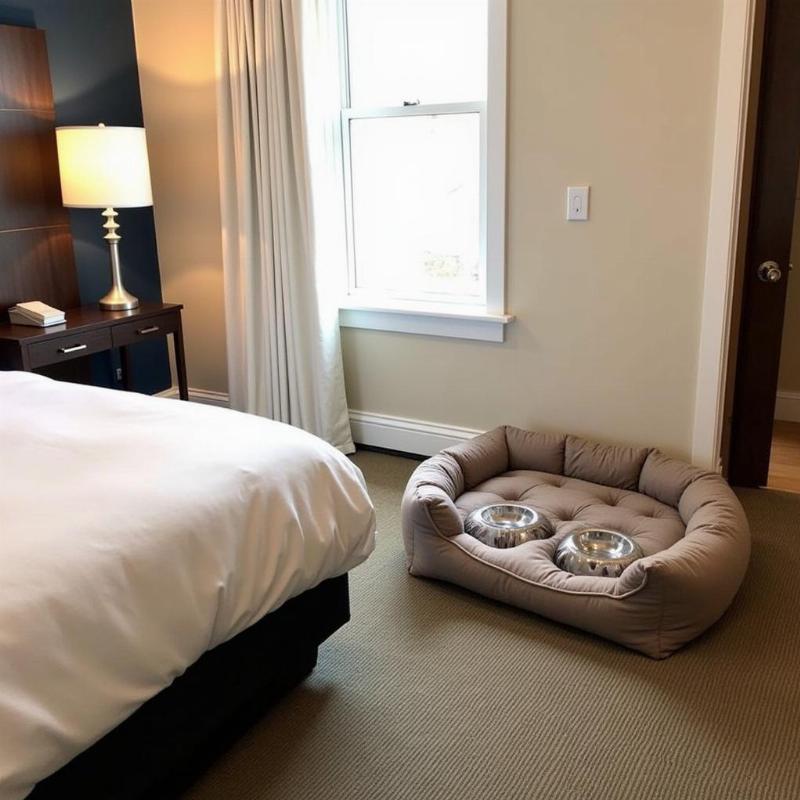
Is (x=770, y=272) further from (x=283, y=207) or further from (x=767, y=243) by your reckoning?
(x=283, y=207)

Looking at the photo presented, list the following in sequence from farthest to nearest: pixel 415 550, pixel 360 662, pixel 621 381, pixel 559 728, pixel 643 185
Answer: pixel 621 381
pixel 643 185
pixel 415 550
pixel 360 662
pixel 559 728

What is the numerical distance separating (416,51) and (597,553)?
216 cm

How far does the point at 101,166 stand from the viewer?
3.43 metres

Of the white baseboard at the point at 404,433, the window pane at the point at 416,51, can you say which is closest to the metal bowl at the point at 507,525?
the white baseboard at the point at 404,433

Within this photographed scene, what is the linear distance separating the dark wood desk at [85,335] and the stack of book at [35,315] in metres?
0.03

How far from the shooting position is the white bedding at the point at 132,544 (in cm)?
136

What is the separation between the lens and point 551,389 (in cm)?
333

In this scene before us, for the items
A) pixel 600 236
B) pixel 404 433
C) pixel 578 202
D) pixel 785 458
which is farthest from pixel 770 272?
pixel 404 433

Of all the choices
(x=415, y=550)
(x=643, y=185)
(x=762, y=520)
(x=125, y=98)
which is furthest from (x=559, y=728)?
(x=125, y=98)

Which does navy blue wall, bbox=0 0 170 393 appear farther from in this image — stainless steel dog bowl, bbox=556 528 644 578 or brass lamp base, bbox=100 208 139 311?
stainless steel dog bowl, bbox=556 528 644 578

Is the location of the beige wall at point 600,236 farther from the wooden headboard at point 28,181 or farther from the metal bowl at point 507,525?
the wooden headboard at point 28,181

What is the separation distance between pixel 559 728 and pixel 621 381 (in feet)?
5.00

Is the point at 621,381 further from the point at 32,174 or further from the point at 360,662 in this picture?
the point at 32,174

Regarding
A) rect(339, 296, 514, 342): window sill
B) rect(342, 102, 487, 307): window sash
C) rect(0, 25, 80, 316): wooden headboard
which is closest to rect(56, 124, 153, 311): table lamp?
rect(0, 25, 80, 316): wooden headboard
